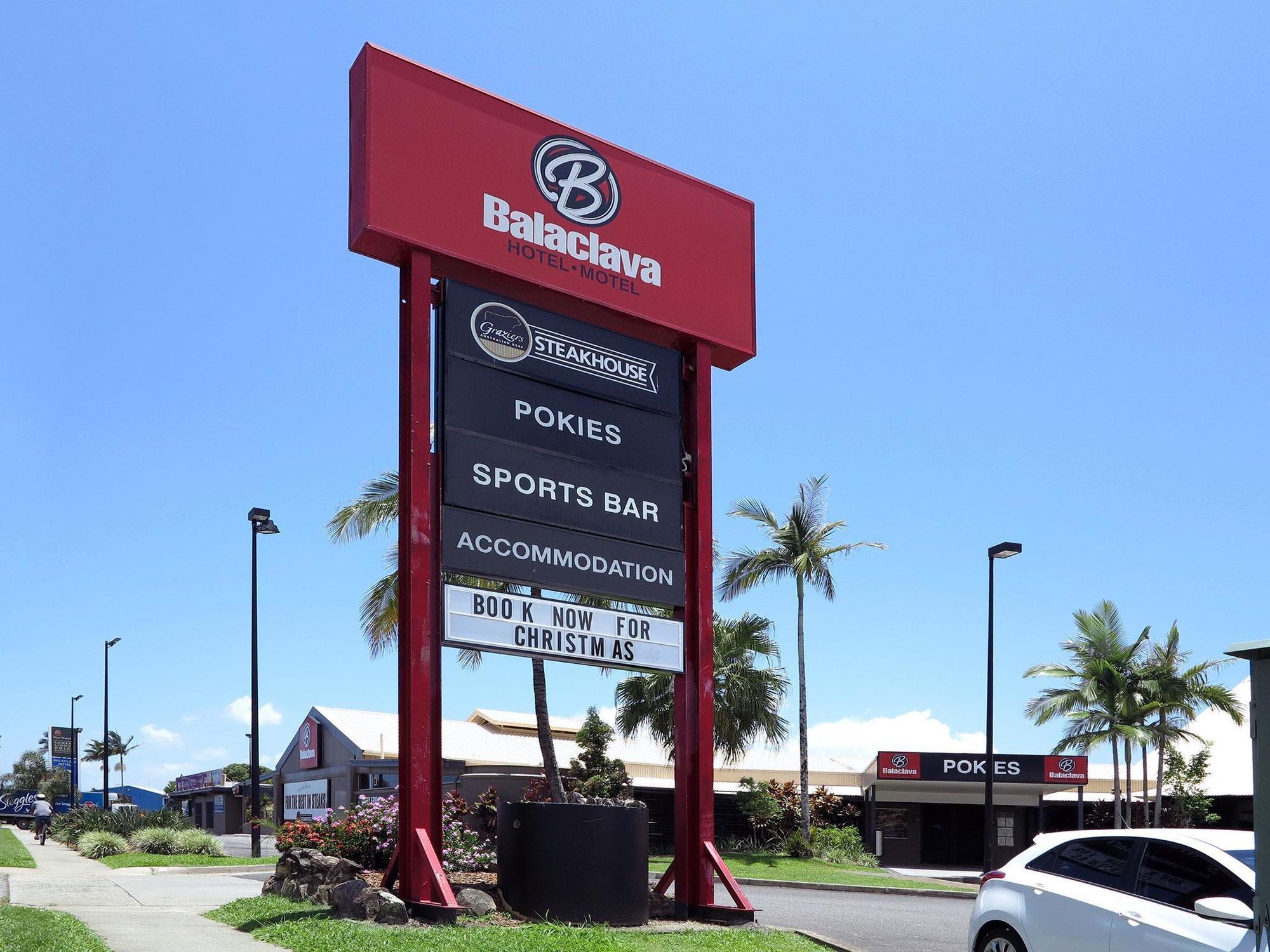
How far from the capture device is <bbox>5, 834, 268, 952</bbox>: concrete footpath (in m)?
11.8

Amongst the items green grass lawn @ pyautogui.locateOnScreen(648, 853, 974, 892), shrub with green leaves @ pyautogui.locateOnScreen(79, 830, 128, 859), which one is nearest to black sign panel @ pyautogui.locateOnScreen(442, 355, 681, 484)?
green grass lawn @ pyautogui.locateOnScreen(648, 853, 974, 892)

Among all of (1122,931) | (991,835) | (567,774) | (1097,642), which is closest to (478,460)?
(1122,931)

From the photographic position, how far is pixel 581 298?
50.9 feet

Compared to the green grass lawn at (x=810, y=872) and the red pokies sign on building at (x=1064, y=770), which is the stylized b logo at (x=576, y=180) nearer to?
the green grass lawn at (x=810, y=872)

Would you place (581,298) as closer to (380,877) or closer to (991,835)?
(380,877)

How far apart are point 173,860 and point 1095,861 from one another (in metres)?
22.4

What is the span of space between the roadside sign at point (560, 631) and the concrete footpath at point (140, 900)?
3698mm

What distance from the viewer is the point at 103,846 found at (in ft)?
96.0

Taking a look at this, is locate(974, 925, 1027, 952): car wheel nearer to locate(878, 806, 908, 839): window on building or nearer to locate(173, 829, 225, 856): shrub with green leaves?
locate(173, 829, 225, 856): shrub with green leaves

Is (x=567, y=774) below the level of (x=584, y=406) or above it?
below

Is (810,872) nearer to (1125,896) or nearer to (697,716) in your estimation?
(697,716)

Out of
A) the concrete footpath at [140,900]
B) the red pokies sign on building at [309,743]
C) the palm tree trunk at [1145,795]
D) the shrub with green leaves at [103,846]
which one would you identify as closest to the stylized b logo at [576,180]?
the concrete footpath at [140,900]

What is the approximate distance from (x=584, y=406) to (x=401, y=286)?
8.41ft

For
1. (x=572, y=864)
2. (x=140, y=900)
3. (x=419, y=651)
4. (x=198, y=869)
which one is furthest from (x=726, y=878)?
(x=198, y=869)
